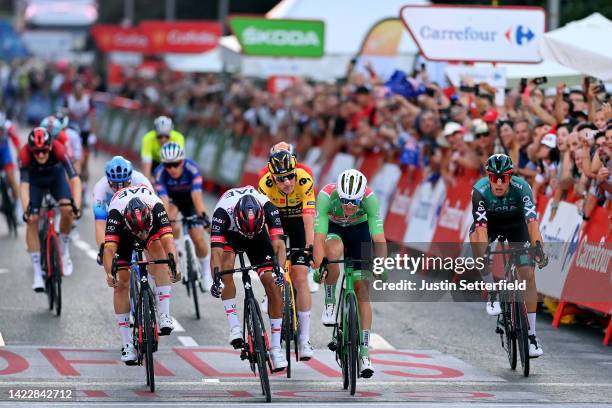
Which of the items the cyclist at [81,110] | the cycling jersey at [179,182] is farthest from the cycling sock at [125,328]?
the cyclist at [81,110]

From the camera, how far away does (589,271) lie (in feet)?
48.8

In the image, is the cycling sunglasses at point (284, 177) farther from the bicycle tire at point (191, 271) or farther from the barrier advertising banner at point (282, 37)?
the barrier advertising banner at point (282, 37)

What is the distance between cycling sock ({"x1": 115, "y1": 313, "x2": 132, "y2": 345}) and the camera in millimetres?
12523

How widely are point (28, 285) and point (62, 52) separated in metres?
46.4

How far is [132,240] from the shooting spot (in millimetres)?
12602

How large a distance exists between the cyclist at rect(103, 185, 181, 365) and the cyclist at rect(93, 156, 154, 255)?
0.25m

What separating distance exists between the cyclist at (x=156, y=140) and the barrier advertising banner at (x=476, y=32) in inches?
136

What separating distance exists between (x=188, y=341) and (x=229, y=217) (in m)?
2.90

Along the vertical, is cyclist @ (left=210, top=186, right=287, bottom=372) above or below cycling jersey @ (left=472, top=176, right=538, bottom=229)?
below

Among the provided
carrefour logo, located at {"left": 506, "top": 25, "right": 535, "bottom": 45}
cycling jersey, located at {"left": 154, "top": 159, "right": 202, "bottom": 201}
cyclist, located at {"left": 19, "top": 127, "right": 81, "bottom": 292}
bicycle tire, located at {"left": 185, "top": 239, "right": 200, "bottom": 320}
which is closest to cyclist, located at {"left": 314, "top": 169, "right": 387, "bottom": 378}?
bicycle tire, located at {"left": 185, "top": 239, "right": 200, "bottom": 320}

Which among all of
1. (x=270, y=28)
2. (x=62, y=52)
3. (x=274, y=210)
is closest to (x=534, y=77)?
(x=274, y=210)

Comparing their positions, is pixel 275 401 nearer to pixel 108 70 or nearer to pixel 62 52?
pixel 108 70

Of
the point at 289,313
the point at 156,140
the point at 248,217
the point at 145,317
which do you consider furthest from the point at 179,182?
the point at 248,217

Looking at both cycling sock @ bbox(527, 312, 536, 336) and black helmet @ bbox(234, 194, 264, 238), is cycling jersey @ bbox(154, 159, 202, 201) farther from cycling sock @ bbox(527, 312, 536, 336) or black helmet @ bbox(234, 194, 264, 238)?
cycling sock @ bbox(527, 312, 536, 336)
